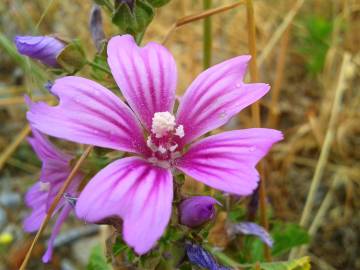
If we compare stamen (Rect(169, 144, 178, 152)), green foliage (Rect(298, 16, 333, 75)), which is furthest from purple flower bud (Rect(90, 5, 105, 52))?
green foliage (Rect(298, 16, 333, 75))

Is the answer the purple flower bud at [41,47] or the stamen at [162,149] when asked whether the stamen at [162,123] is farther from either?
the purple flower bud at [41,47]

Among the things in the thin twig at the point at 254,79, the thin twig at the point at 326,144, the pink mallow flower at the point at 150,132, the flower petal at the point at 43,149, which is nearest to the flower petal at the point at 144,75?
the pink mallow flower at the point at 150,132

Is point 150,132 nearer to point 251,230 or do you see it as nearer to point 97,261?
point 251,230

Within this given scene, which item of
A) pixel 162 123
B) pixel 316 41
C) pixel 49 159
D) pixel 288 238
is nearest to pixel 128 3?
pixel 162 123

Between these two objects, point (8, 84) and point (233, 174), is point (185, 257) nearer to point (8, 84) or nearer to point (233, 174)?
point (233, 174)

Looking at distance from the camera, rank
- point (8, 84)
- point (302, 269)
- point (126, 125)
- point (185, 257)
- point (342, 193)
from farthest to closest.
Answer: point (8, 84) → point (342, 193) → point (302, 269) → point (185, 257) → point (126, 125)

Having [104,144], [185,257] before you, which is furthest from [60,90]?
[185,257]
